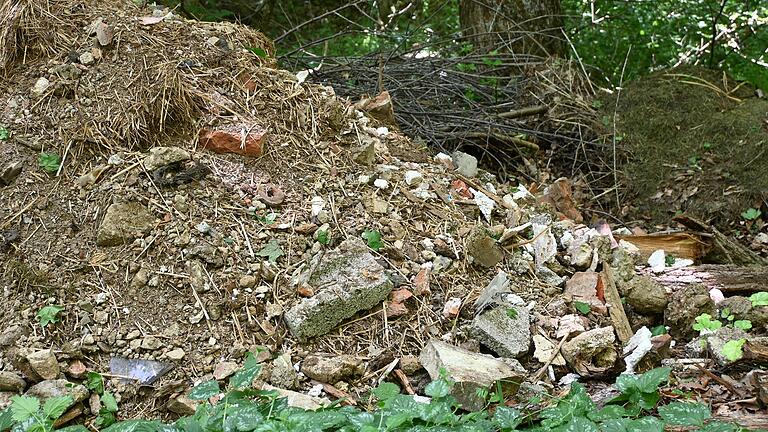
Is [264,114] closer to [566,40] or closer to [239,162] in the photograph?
[239,162]

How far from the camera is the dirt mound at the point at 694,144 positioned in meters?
4.53

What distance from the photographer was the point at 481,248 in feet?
10.8

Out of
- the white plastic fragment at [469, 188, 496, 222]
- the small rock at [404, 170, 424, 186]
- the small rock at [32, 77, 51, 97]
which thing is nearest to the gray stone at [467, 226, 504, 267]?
the white plastic fragment at [469, 188, 496, 222]

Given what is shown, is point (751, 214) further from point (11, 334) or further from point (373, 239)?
point (11, 334)

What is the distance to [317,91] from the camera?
3.82 meters

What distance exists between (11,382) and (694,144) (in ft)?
13.5

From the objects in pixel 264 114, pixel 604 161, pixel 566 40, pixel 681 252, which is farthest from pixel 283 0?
pixel 681 252

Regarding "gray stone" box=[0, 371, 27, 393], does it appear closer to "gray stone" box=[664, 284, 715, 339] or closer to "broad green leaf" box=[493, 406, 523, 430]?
"broad green leaf" box=[493, 406, 523, 430]

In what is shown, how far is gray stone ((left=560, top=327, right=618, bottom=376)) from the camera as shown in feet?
9.21

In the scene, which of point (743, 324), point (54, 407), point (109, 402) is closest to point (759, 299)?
point (743, 324)

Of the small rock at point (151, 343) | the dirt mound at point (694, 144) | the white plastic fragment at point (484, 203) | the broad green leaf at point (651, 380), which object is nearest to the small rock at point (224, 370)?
the small rock at point (151, 343)

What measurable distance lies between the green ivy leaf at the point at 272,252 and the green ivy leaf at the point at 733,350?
5.50 ft

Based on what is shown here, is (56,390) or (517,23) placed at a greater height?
(517,23)

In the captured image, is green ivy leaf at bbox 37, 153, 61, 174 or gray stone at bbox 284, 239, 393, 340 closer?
gray stone at bbox 284, 239, 393, 340
